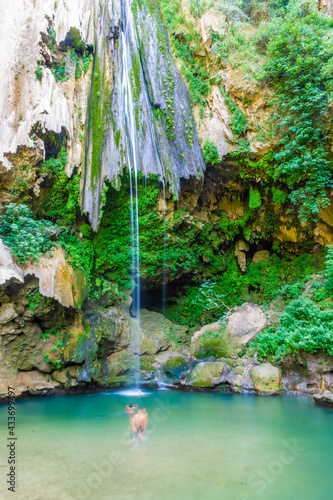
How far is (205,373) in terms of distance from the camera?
331 inches

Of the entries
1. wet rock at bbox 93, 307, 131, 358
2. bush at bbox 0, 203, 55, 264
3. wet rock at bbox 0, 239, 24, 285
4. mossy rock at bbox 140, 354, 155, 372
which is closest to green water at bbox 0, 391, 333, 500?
wet rock at bbox 93, 307, 131, 358

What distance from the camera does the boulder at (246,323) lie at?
9.26 m

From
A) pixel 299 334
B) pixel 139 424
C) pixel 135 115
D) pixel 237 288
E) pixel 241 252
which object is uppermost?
pixel 135 115

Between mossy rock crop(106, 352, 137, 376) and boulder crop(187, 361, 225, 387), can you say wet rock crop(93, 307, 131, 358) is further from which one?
boulder crop(187, 361, 225, 387)

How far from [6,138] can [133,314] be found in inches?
301

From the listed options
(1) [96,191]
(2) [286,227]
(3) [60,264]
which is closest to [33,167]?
(1) [96,191]

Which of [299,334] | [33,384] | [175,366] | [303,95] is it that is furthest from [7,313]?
[303,95]

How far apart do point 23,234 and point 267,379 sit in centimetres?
767

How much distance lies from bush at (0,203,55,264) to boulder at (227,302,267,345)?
6.30m

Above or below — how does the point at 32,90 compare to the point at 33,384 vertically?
above

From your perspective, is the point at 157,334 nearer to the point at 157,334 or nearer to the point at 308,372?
the point at 157,334

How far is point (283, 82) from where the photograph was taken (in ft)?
34.3

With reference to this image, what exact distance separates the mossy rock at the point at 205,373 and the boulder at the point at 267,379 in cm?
96

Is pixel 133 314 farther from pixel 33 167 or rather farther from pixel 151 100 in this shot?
pixel 151 100
